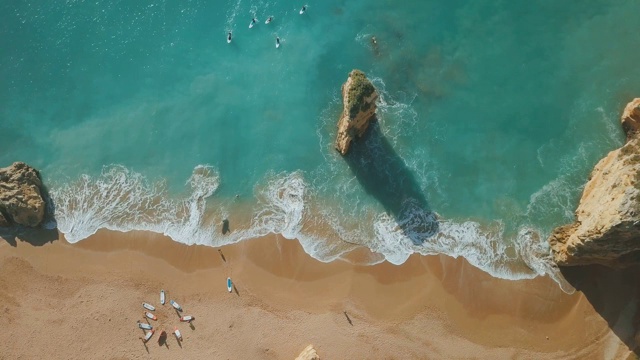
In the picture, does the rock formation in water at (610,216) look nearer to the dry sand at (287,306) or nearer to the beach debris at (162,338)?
the dry sand at (287,306)

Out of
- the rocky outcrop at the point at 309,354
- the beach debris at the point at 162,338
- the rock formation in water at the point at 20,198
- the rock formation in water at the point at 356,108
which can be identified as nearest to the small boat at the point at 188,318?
the beach debris at the point at 162,338

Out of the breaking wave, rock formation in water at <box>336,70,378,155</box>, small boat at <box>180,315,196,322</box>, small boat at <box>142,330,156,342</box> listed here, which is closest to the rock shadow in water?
the breaking wave

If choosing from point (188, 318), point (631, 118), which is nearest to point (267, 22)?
point (188, 318)

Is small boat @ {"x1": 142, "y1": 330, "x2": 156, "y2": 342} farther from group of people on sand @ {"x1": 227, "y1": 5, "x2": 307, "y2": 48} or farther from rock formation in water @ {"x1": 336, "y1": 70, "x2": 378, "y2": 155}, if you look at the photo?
group of people on sand @ {"x1": 227, "y1": 5, "x2": 307, "y2": 48}

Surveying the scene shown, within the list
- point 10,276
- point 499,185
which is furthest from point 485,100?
point 10,276

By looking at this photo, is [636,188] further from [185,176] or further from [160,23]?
[160,23]
